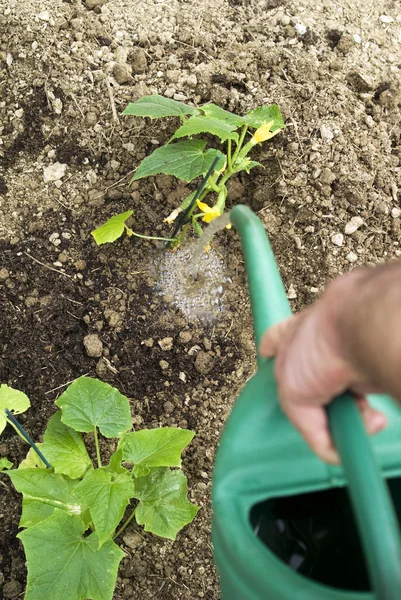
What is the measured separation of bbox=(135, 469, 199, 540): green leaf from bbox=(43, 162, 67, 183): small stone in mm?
924

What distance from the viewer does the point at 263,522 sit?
0.74 m

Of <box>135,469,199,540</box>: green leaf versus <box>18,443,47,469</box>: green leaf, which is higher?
<box>135,469,199,540</box>: green leaf

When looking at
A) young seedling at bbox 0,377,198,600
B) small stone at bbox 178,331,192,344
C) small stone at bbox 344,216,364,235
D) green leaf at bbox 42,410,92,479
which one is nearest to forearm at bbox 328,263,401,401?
young seedling at bbox 0,377,198,600

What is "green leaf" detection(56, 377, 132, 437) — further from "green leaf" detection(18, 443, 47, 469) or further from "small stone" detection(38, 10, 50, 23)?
"small stone" detection(38, 10, 50, 23)

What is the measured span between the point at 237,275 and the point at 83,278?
45 centimetres

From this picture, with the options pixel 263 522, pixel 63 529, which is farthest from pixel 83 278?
pixel 263 522

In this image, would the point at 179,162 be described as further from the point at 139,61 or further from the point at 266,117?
the point at 139,61

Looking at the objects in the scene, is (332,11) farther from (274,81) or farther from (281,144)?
(281,144)

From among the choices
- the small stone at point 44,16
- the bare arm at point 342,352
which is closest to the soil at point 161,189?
the small stone at point 44,16

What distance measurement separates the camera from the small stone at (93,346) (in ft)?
5.27

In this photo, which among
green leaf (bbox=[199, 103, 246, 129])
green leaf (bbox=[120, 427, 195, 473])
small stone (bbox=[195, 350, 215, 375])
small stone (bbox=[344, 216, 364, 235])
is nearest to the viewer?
green leaf (bbox=[120, 427, 195, 473])

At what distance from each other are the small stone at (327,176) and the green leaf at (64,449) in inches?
39.5

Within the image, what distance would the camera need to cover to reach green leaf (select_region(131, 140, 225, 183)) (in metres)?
1.46

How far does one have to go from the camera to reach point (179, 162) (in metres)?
1.50
